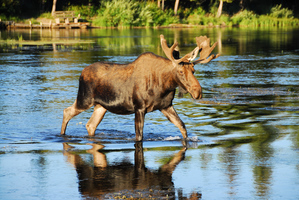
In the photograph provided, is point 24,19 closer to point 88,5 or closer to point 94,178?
point 88,5

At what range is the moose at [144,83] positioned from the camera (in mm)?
9250

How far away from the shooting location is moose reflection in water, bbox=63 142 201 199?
261 inches

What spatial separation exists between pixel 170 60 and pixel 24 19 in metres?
56.6

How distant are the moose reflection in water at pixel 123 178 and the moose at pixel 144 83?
3.18 feet

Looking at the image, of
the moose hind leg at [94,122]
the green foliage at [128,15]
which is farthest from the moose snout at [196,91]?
the green foliage at [128,15]

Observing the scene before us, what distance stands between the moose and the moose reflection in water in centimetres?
97

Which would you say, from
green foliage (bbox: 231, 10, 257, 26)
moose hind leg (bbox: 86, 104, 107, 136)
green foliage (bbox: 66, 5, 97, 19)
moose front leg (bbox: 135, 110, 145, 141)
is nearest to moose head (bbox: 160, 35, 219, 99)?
moose front leg (bbox: 135, 110, 145, 141)

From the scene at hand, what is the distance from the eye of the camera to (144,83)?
9.53m

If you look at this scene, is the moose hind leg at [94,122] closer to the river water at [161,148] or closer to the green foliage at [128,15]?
the river water at [161,148]

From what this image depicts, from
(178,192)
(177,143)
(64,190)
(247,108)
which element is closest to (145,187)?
(178,192)

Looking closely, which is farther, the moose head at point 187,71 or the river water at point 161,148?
the moose head at point 187,71

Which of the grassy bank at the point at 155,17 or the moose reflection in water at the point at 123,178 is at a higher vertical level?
the grassy bank at the point at 155,17

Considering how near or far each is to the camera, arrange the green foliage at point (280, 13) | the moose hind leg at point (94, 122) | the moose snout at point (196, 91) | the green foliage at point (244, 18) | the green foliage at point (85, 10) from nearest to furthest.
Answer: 1. the moose snout at point (196, 91)
2. the moose hind leg at point (94, 122)
3. the green foliage at point (85, 10)
4. the green foliage at point (244, 18)
5. the green foliage at point (280, 13)

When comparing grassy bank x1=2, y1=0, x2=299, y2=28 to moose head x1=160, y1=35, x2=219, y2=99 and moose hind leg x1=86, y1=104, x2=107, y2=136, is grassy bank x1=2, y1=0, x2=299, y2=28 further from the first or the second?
moose head x1=160, y1=35, x2=219, y2=99
